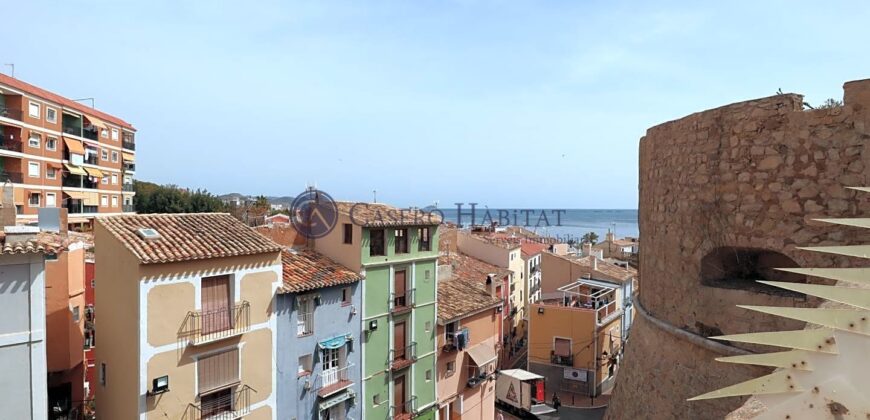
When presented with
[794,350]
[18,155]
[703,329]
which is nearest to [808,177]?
[703,329]

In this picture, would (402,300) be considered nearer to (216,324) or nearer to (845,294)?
(216,324)

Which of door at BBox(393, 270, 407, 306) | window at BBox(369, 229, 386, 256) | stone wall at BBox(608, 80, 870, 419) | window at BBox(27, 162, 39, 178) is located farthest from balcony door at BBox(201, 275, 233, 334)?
window at BBox(27, 162, 39, 178)

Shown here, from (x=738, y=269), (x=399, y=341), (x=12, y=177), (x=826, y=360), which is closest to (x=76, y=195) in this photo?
(x=12, y=177)

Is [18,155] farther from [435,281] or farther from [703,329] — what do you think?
[703,329]

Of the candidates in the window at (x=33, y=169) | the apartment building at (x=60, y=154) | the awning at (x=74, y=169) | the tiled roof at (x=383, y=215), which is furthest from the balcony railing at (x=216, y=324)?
the awning at (x=74, y=169)

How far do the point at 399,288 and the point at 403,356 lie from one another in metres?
2.70

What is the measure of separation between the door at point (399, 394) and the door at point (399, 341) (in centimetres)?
90

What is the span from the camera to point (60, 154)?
34.4m

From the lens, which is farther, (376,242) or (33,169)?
(33,169)

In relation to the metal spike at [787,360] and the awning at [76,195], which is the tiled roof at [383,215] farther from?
the awning at [76,195]

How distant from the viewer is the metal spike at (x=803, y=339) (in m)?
1.87

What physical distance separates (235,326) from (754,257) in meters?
12.2

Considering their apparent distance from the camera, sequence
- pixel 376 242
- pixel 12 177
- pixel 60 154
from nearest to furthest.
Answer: pixel 376 242 < pixel 12 177 < pixel 60 154

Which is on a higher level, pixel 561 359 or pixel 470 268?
pixel 470 268
